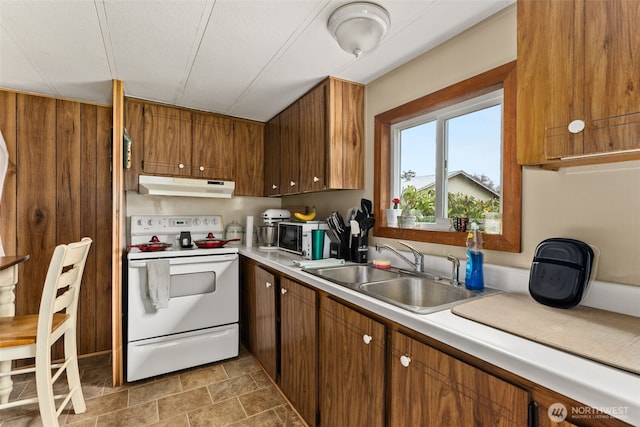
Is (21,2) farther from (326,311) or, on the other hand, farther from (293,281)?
(326,311)

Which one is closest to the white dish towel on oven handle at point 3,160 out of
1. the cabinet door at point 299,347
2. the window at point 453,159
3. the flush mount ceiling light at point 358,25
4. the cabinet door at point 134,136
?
the cabinet door at point 134,136

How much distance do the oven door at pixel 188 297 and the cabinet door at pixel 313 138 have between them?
3.05ft

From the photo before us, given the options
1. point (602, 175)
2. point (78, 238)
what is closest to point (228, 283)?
point (78, 238)

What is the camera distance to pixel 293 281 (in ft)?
6.13

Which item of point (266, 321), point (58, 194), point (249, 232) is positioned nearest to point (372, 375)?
point (266, 321)

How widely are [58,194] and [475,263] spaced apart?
3096mm

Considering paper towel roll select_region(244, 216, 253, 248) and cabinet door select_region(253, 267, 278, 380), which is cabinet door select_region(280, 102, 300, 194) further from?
cabinet door select_region(253, 267, 278, 380)

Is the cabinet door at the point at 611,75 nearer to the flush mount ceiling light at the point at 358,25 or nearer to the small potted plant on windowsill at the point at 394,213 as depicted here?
the flush mount ceiling light at the point at 358,25

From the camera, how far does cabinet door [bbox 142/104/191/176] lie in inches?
A: 105

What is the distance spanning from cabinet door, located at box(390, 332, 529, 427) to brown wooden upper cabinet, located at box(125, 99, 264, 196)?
2420 mm

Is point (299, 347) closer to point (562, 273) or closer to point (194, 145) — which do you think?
point (562, 273)

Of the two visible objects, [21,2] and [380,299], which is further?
[21,2]

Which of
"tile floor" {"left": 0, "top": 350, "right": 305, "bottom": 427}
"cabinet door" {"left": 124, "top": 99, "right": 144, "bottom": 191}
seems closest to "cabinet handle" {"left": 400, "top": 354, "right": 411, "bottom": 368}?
"tile floor" {"left": 0, "top": 350, "right": 305, "bottom": 427}

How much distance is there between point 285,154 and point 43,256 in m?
2.12
